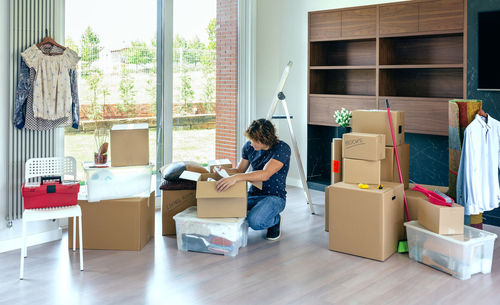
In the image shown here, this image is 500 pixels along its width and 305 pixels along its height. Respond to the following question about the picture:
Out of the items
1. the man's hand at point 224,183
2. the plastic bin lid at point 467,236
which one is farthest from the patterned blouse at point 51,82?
the plastic bin lid at point 467,236

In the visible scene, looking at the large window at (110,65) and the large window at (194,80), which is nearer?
the large window at (110,65)

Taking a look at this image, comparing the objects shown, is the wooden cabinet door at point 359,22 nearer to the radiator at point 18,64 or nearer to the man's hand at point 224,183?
the man's hand at point 224,183

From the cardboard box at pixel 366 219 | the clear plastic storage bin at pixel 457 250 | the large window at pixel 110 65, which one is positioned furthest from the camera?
the large window at pixel 110 65

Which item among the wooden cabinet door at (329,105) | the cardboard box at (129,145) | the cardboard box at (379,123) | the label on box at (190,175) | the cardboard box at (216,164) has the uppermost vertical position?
the wooden cabinet door at (329,105)

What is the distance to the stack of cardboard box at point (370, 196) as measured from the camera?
4062 mm

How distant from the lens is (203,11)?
246 inches

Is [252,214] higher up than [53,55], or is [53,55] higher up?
[53,55]

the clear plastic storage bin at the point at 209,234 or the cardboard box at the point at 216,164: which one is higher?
the cardboard box at the point at 216,164

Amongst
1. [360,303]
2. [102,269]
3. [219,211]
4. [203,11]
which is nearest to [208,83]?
[203,11]

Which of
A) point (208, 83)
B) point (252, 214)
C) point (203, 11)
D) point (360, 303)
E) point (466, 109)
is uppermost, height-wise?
point (203, 11)

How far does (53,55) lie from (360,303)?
10.0 feet

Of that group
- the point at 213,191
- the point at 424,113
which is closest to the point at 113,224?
the point at 213,191

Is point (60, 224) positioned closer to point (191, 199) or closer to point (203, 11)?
point (191, 199)

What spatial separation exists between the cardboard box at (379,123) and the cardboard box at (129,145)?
1.77 m
